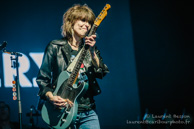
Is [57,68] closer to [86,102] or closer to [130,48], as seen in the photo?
[86,102]

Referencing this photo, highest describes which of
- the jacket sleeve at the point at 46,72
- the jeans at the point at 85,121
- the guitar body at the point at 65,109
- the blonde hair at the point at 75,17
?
the blonde hair at the point at 75,17

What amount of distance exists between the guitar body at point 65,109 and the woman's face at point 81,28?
0.44 m

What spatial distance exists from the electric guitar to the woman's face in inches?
6.5

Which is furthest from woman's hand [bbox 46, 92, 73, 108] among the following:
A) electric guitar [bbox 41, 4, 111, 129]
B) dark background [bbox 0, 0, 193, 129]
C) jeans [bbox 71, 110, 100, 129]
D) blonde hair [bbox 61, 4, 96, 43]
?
dark background [bbox 0, 0, 193, 129]

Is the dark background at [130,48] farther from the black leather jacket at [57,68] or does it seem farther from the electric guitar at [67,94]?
the electric guitar at [67,94]

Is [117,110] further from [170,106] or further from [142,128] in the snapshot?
[170,106]

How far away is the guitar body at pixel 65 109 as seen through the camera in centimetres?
158

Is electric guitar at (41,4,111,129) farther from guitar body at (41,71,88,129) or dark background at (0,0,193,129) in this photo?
dark background at (0,0,193,129)

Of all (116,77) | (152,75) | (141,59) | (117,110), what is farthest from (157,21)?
(117,110)

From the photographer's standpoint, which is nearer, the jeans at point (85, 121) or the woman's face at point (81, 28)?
the jeans at point (85, 121)

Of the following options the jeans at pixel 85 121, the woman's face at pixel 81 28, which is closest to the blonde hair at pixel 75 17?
the woman's face at pixel 81 28

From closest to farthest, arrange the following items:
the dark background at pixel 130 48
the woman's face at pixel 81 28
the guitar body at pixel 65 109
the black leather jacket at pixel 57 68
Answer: the guitar body at pixel 65 109 < the black leather jacket at pixel 57 68 < the woman's face at pixel 81 28 < the dark background at pixel 130 48

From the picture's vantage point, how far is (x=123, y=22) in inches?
168

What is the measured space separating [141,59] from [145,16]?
3.15 feet
